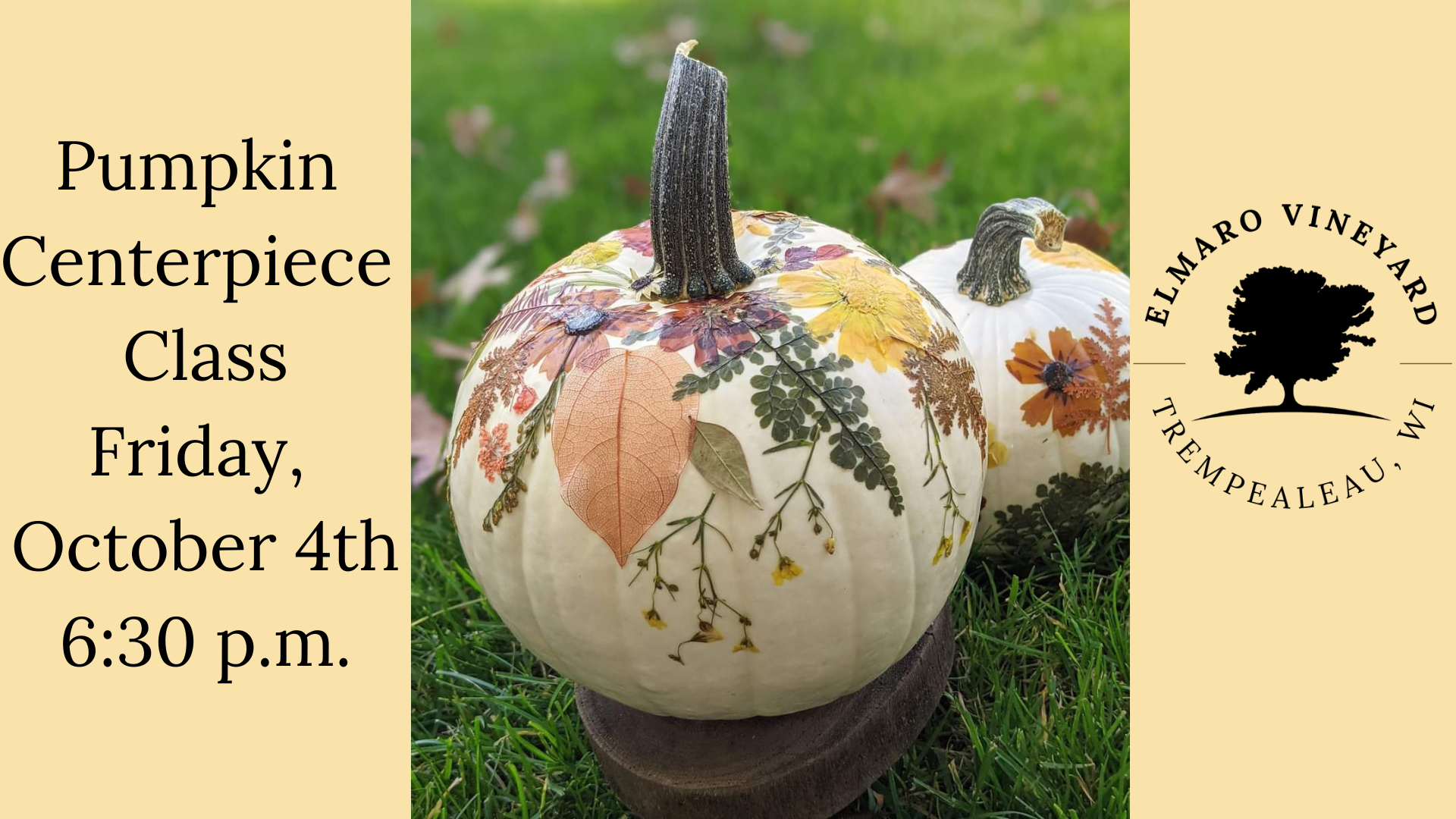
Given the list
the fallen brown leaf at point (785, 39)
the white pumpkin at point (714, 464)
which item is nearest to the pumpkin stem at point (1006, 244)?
the white pumpkin at point (714, 464)

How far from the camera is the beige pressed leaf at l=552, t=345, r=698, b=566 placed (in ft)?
4.21

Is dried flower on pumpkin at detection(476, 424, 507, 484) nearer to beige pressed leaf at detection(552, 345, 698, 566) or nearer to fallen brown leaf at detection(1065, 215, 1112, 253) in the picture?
beige pressed leaf at detection(552, 345, 698, 566)

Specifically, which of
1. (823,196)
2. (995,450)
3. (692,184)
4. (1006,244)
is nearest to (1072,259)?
(1006,244)

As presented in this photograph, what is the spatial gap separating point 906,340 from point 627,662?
0.50 m

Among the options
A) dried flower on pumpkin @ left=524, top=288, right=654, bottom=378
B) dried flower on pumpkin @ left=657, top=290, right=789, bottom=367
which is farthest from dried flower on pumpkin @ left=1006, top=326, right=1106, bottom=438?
dried flower on pumpkin @ left=524, top=288, right=654, bottom=378

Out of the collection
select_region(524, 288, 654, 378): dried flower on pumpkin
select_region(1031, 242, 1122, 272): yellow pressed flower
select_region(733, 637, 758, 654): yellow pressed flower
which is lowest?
select_region(733, 637, 758, 654): yellow pressed flower

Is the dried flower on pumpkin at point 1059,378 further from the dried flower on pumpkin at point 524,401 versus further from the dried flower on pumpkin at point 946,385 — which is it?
the dried flower on pumpkin at point 524,401

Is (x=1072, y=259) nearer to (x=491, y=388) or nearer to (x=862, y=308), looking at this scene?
(x=862, y=308)

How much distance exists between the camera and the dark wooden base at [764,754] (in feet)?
5.00

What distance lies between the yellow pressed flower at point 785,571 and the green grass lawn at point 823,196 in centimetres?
48

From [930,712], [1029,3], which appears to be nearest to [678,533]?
[930,712]

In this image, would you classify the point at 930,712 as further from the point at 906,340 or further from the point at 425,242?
the point at 425,242

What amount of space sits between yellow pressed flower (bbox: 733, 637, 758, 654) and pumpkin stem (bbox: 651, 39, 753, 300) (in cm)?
42

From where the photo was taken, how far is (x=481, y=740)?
179cm
